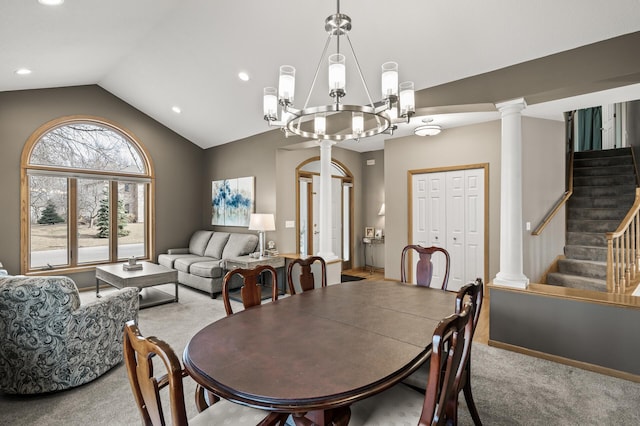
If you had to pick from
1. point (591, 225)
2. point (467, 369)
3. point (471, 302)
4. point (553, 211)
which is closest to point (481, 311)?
point (553, 211)

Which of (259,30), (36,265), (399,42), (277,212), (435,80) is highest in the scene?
(259,30)

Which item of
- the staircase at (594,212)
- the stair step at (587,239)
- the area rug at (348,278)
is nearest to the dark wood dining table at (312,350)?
the staircase at (594,212)

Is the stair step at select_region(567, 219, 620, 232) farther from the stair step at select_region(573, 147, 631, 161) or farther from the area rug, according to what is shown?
the area rug

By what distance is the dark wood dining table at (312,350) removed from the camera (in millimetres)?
1168

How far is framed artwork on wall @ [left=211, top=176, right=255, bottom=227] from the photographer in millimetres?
5977

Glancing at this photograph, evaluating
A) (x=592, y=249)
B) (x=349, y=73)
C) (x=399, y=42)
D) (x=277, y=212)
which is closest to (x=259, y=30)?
(x=349, y=73)

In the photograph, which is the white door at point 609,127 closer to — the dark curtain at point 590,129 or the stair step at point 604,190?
the dark curtain at point 590,129

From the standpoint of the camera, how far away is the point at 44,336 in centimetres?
225

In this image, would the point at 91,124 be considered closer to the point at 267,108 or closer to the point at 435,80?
the point at 267,108

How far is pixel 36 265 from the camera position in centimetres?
505

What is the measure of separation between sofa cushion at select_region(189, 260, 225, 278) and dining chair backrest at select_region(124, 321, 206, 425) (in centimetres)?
390

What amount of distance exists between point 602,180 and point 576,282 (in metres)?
2.31

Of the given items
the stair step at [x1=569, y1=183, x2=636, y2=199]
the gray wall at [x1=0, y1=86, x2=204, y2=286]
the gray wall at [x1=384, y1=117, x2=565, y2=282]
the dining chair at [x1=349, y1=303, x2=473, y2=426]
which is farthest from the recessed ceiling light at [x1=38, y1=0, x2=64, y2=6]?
the stair step at [x1=569, y1=183, x2=636, y2=199]

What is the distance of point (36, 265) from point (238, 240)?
3.06 meters
